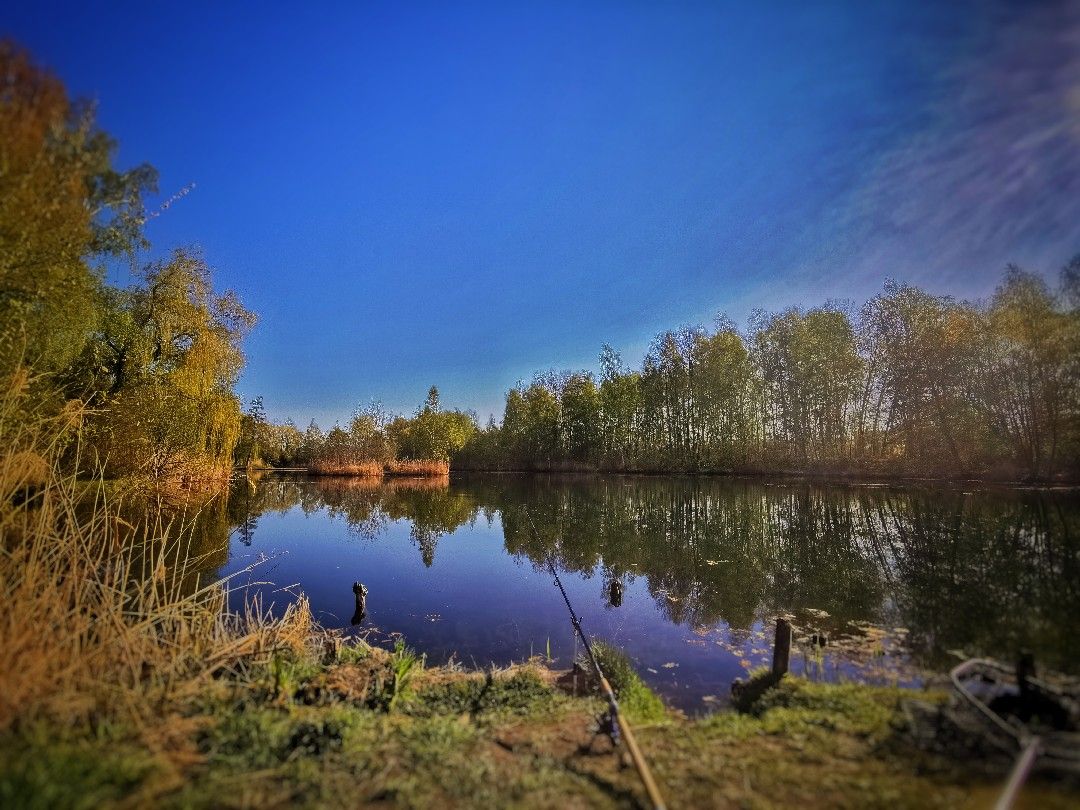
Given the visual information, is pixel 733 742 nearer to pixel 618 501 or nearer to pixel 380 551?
pixel 380 551

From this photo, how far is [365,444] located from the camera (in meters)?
62.4

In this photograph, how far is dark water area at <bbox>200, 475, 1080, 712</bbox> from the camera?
8172 millimetres

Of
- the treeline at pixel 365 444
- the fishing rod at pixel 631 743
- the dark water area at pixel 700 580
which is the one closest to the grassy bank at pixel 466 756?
the fishing rod at pixel 631 743

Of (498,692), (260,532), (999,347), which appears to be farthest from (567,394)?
(498,692)

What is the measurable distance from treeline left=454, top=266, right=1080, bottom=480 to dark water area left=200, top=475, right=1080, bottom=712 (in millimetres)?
9913

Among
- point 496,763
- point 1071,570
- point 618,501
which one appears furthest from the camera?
point 618,501

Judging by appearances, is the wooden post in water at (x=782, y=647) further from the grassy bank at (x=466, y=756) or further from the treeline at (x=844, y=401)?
the treeline at (x=844, y=401)

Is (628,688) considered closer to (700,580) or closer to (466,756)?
(466,756)

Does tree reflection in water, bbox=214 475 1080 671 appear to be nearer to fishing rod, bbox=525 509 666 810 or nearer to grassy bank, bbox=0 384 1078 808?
grassy bank, bbox=0 384 1078 808

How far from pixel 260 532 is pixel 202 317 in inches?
501

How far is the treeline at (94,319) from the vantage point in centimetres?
530

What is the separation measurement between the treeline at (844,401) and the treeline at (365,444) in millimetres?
7716

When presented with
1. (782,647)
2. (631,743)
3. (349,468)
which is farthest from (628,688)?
(349,468)

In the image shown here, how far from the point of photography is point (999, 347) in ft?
110
